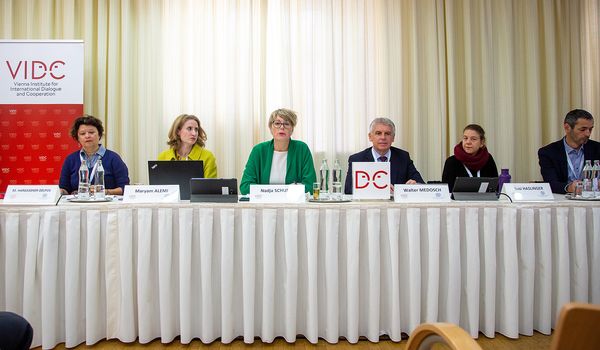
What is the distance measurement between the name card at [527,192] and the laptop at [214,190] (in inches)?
57.9

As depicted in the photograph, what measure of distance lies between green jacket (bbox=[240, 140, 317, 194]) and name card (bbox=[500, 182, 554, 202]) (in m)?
1.24

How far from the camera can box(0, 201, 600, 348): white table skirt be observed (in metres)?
1.98

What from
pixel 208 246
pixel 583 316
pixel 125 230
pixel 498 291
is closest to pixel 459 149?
pixel 498 291

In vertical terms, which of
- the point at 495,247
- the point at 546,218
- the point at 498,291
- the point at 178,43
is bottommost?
the point at 498,291

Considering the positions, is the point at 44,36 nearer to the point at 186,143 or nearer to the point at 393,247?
the point at 186,143

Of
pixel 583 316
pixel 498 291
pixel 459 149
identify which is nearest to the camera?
pixel 583 316

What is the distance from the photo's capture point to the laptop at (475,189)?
2160mm

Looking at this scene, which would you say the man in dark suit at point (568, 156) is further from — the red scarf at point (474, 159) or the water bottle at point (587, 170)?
the red scarf at point (474, 159)

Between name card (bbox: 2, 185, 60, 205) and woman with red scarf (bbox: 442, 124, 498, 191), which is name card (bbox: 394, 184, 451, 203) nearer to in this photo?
woman with red scarf (bbox: 442, 124, 498, 191)

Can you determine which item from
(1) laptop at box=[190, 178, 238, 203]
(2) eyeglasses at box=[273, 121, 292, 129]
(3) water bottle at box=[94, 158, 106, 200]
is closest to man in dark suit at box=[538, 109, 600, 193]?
(2) eyeglasses at box=[273, 121, 292, 129]

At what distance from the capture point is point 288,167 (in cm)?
284

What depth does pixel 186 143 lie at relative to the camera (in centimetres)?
303

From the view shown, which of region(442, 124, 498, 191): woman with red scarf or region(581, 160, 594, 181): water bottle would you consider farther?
region(442, 124, 498, 191): woman with red scarf

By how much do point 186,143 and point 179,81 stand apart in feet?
3.65
